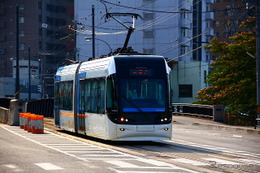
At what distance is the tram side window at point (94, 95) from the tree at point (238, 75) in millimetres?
18429

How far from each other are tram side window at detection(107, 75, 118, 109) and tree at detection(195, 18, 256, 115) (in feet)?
66.8

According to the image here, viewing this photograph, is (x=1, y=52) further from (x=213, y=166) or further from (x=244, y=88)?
(x=213, y=166)

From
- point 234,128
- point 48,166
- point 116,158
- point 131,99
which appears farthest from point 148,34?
point 48,166

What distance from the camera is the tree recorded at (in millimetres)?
41469

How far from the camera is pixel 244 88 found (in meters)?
41.2

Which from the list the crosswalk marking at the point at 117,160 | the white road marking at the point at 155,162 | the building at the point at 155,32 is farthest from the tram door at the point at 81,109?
the building at the point at 155,32

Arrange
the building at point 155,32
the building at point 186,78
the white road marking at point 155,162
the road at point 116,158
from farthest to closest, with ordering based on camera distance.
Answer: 1. the building at point 155,32
2. the building at point 186,78
3. the white road marking at point 155,162
4. the road at point 116,158

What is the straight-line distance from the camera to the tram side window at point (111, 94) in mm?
21516

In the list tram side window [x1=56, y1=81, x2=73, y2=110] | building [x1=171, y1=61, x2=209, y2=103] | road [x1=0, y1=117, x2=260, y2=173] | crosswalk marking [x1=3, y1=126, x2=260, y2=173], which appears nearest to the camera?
road [x1=0, y1=117, x2=260, y2=173]

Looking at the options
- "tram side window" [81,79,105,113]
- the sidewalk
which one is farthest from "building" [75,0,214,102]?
"tram side window" [81,79,105,113]

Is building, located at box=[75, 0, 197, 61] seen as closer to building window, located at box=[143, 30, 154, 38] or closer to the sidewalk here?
building window, located at box=[143, 30, 154, 38]

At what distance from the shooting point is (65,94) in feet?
93.0

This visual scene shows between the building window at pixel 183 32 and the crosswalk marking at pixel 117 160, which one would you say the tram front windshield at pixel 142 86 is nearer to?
the crosswalk marking at pixel 117 160

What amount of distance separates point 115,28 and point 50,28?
3360 centimetres
